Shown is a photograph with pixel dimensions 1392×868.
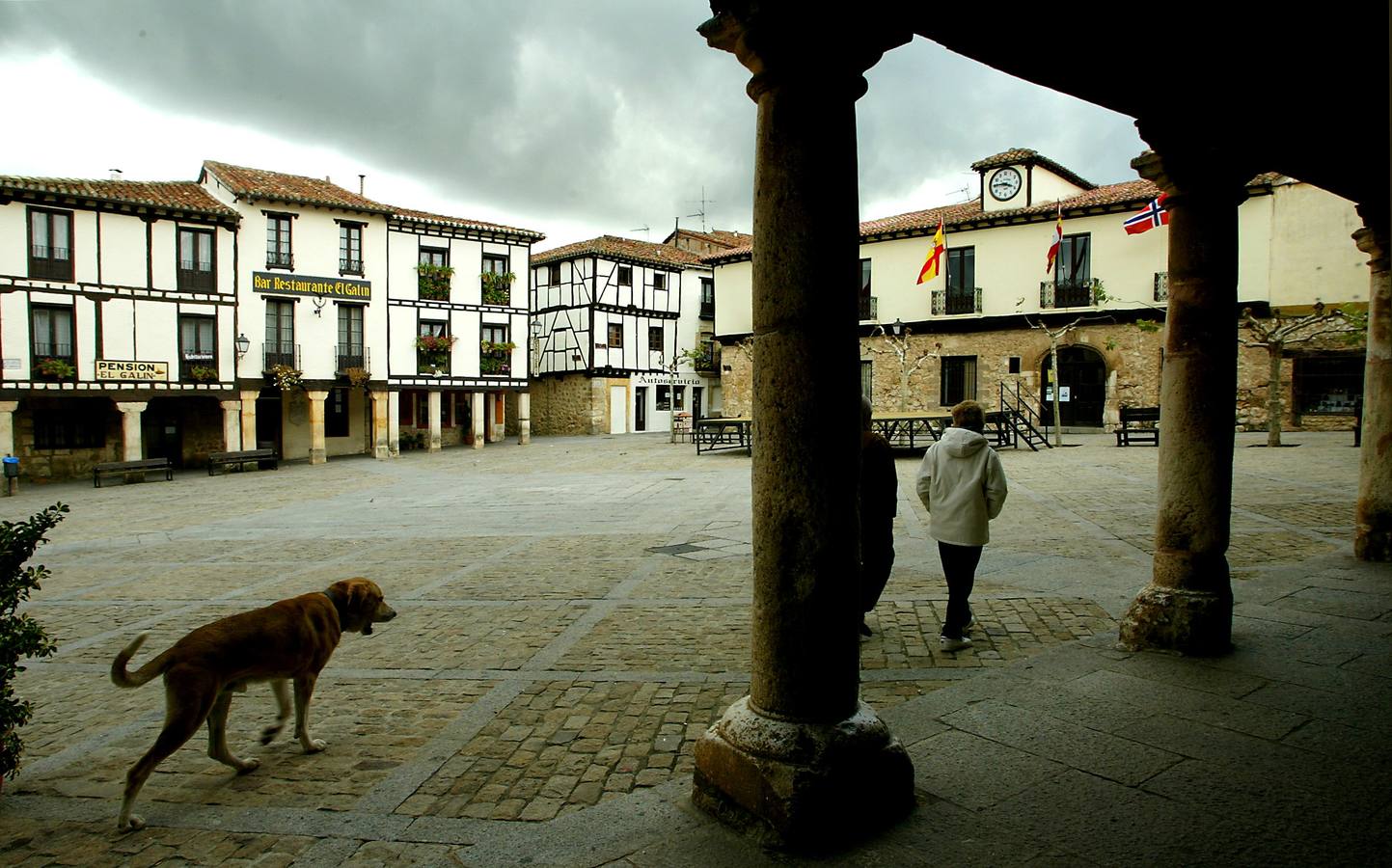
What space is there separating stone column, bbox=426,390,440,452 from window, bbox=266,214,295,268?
6325 millimetres

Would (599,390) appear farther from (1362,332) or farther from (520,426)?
(1362,332)

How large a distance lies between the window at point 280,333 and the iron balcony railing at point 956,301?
2277 centimetres

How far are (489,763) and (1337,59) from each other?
5509 mm

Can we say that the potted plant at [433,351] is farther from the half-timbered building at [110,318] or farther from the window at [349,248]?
the half-timbered building at [110,318]

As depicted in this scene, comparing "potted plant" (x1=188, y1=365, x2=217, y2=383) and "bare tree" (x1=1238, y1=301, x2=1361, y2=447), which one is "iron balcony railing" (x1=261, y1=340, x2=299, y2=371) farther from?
"bare tree" (x1=1238, y1=301, x2=1361, y2=447)

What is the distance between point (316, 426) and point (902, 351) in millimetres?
20180

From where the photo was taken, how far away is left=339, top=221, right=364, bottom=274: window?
27.0m

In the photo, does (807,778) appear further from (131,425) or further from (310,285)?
(310,285)

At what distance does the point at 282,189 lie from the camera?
26234 millimetres

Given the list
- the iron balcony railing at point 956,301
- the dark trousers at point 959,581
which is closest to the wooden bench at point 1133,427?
the iron balcony railing at point 956,301

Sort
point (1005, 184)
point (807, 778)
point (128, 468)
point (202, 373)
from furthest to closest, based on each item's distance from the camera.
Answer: point (1005, 184), point (202, 373), point (128, 468), point (807, 778)

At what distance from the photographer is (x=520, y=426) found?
105 feet

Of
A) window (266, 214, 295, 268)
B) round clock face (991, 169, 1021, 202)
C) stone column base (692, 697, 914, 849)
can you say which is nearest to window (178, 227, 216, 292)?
window (266, 214, 295, 268)

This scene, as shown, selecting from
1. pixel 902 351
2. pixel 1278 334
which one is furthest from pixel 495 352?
pixel 1278 334
